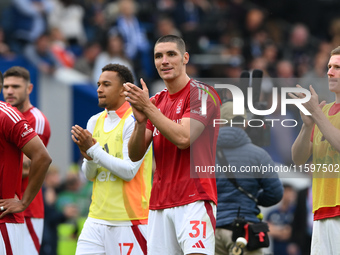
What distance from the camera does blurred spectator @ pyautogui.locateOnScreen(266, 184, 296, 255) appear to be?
44.1 feet

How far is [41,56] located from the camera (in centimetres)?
1562

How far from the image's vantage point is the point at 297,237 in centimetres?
1340

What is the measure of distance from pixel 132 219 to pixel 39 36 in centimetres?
938

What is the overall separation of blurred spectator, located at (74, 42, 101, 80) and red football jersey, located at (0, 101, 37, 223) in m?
10.1

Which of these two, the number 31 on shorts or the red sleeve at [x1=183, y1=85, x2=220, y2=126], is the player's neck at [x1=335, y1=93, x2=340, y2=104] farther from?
the number 31 on shorts

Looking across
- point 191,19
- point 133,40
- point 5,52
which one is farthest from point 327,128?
point 191,19

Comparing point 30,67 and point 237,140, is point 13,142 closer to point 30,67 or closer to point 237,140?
point 237,140

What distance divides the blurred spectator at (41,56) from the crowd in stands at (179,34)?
0.08ft

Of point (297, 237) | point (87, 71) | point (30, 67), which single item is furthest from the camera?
point (87, 71)

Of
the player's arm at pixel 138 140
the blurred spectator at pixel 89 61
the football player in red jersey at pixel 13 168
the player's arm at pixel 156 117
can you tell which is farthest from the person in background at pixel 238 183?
the blurred spectator at pixel 89 61

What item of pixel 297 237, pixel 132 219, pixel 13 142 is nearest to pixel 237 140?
pixel 132 219

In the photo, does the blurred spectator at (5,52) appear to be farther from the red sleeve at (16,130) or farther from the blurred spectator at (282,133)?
the red sleeve at (16,130)

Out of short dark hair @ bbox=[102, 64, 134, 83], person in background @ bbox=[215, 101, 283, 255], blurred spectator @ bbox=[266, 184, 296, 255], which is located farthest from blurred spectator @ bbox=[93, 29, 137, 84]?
person in background @ bbox=[215, 101, 283, 255]

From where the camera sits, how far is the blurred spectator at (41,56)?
1543 cm
